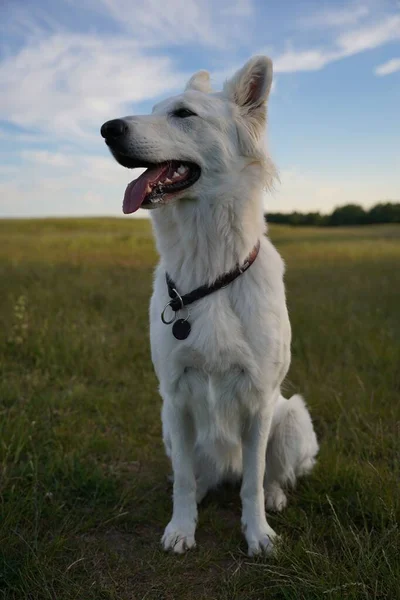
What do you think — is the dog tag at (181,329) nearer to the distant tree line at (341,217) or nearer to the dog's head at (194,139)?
the dog's head at (194,139)

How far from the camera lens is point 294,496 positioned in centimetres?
290

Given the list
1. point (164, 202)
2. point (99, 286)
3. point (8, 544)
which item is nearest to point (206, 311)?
point (164, 202)

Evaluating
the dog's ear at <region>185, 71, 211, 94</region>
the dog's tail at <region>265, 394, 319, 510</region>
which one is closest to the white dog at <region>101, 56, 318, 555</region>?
the dog's ear at <region>185, 71, 211, 94</region>

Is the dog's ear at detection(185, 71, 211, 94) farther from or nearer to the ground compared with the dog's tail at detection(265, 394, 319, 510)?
farther from the ground

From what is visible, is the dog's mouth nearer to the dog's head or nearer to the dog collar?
the dog's head

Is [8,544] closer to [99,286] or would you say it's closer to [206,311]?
[206,311]

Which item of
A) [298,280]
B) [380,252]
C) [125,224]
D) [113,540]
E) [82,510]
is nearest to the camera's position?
[113,540]

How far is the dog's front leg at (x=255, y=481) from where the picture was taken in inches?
99.0

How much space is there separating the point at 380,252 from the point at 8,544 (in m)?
15.7

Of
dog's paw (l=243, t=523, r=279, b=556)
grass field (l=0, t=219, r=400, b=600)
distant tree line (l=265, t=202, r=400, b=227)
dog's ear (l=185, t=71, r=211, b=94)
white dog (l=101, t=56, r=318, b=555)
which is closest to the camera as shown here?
grass field (l=0, t=219, r=400, b=600)

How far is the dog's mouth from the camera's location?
2271mm

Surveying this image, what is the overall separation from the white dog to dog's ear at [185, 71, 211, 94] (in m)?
0.18

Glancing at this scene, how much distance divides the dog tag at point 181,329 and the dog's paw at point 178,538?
0.99 metres

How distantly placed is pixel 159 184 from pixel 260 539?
177cm
